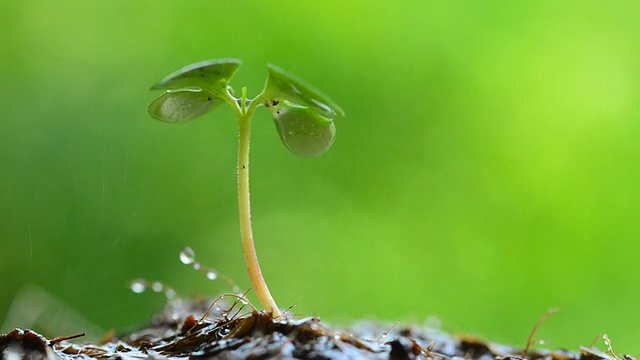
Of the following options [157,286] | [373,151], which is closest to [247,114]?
[157,286]

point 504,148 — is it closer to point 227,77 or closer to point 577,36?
point 577,36

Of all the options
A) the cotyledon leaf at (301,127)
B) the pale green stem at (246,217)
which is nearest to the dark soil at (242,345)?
the pale green stem at (246,217)

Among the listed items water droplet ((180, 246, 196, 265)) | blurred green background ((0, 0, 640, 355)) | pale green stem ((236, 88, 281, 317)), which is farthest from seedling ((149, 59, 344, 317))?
blurred green background ((0, 0, 640, 355))

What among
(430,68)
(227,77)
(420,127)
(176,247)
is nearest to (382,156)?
(420,127)

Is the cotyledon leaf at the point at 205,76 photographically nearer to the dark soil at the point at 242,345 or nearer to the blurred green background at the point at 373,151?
the dark soil at the point at 242,345

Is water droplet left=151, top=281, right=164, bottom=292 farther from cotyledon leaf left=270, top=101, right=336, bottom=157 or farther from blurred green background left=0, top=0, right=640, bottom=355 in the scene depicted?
blurred green background left=0, top=0, right=640, bottom=355

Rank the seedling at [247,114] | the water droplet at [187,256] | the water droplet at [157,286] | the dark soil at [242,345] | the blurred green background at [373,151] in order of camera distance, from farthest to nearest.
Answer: the blurred green background at [373,151], the water droplet at [157,286], the water droplet at [187,256], the seedling at [247,114], the dark soil at [242,345]
